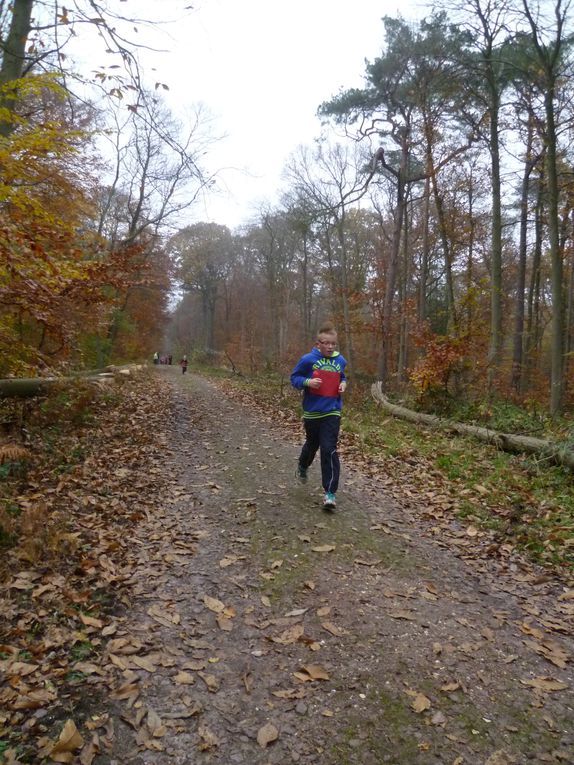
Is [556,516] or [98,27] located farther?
[556,516]

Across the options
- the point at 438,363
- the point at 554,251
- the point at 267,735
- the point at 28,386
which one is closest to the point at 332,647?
the point at 267,735

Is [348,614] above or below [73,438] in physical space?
below

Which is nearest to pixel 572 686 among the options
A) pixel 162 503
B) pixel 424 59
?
pixel 162 503

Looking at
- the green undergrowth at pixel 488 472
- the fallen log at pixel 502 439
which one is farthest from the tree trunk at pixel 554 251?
the fallen log at pixel 502 439

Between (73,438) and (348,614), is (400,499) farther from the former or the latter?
(73,438)

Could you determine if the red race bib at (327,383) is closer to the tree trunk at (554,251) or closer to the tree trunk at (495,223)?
the tree trunk at (554,251)

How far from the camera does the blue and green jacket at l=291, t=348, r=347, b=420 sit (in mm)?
5344

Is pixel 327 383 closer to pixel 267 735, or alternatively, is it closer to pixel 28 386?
pixel 267 735

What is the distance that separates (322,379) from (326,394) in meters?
0.19

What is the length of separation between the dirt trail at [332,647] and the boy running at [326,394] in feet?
1.91

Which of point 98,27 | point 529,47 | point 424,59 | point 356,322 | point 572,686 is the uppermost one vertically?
point 424,59

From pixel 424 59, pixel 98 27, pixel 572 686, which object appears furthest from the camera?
pixel 424 59

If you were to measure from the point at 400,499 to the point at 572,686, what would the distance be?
3.29 metres

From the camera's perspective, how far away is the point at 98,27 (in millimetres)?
4762
